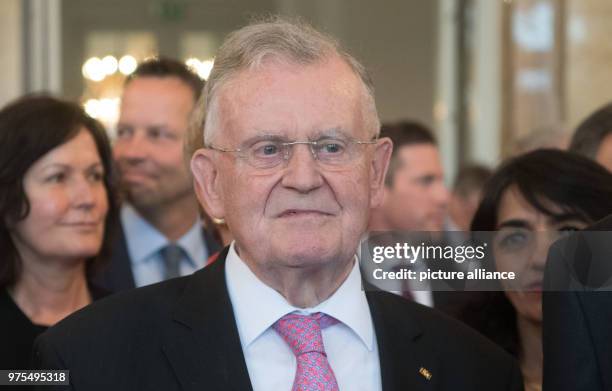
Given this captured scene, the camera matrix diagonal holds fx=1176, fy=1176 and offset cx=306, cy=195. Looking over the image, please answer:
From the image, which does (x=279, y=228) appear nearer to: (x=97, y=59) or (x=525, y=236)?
(x=525, y=236)

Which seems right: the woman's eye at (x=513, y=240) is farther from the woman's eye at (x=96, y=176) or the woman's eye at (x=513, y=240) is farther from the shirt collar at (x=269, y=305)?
the woman's eye at (x=96, y=176)

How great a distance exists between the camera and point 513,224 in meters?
3.72

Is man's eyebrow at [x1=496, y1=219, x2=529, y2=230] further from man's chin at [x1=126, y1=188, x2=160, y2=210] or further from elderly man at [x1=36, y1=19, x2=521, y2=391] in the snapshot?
man's chin at [x1=126, y1=188, x2=160, y2=210]

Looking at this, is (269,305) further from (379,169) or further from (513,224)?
(513,224)

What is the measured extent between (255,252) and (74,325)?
490 millimetres

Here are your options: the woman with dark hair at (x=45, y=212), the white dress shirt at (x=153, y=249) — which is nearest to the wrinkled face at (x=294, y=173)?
the woman with dark hair at (x=45, y=212)

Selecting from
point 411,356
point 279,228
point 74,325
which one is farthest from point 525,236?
point 74,325

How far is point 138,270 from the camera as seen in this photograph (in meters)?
4.88

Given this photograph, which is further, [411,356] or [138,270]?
[138,270]

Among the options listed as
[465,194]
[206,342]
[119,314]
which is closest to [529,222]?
[206,342]

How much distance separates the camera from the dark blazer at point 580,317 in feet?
8.37

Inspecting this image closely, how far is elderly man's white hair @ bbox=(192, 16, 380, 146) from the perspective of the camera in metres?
3.00

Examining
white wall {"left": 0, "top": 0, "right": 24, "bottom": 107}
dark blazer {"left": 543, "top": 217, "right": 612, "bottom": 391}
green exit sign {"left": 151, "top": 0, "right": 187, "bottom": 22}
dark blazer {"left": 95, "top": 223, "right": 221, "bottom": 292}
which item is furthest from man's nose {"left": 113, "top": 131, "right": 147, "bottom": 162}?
green exit sign {"left": 151, "top": 0, "right": 187, "bottom": 22}

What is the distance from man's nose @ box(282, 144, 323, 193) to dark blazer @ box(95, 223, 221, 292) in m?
1.68
